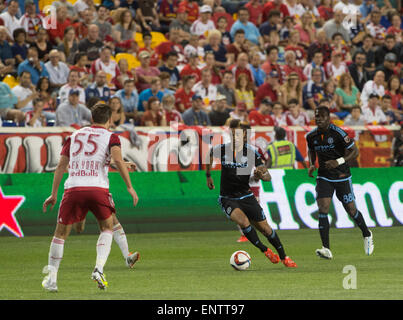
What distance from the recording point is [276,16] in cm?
2952

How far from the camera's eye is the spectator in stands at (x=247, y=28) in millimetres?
28828

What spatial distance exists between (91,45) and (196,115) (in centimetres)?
394

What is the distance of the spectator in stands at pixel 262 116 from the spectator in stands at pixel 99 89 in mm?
3666

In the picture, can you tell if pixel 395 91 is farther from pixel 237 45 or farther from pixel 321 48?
pixel 237 45

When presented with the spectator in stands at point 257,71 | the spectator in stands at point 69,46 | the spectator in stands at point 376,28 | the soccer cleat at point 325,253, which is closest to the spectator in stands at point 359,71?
the spectator in stands at point 376,28

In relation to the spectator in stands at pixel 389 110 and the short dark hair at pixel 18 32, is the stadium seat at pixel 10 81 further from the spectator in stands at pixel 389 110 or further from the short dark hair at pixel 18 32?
the spectator in stands at pixel 389 110

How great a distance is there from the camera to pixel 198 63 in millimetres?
26422

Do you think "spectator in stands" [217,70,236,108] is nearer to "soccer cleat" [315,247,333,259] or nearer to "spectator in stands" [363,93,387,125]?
"spectator in stands" [363,93,387,125]

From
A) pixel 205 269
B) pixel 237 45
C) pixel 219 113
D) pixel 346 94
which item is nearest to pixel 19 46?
pixel 219 113

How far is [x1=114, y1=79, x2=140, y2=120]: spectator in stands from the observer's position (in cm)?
2334

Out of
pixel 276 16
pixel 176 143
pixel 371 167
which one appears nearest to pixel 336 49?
pixel 276 16

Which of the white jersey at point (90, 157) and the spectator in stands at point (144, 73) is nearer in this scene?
the white jersey at point (90, 157)

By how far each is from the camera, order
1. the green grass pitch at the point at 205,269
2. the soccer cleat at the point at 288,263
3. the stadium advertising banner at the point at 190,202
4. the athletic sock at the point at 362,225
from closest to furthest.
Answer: the green grass pitch at the point at 205,269, the soccer cleat at the point at 288,263, the athletic sock at the point at 362,225, the stadium advertising banner at the point at 190,202

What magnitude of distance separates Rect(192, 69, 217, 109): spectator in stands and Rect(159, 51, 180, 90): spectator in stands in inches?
35.3
